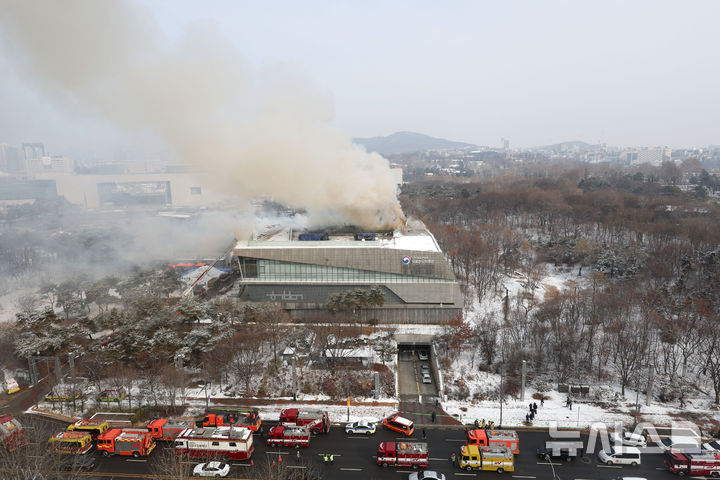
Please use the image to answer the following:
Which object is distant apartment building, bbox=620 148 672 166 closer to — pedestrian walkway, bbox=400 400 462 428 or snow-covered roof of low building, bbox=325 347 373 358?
snow-covered roof of low building, bbox=325 347 373 358

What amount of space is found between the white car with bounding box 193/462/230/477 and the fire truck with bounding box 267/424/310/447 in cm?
203

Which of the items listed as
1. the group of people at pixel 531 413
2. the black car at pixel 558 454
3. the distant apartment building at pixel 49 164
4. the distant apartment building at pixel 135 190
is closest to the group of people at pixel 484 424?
the group of people at pixel 531 413


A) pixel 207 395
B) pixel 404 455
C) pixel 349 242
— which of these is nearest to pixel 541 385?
pixel 404 455

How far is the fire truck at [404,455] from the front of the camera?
14906 mm

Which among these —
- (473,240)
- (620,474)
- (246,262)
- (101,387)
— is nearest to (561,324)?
(620,474)

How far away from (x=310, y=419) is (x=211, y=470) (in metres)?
4.07

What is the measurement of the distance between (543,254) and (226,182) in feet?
96.6

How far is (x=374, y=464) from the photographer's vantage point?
15.4 meters

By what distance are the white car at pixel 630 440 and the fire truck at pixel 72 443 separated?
62.3 feet

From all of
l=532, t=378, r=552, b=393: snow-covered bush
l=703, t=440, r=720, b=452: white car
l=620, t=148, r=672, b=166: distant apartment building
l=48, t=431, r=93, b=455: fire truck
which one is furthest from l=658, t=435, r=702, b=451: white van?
l=620, t=148, r=672, b=166: distant apartment building

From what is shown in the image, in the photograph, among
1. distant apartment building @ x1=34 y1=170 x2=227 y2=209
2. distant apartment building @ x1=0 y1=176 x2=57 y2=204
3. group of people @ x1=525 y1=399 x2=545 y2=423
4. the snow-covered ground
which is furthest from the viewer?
distant apartment building @ x1=34 y1=170 x2=227 y2=209

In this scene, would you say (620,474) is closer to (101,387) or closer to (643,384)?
(643,384)

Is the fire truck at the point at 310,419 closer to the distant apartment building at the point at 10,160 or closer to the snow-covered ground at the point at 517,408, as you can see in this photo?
the snow-covered ground at the point at 517,408

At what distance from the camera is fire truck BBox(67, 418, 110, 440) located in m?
16.5
